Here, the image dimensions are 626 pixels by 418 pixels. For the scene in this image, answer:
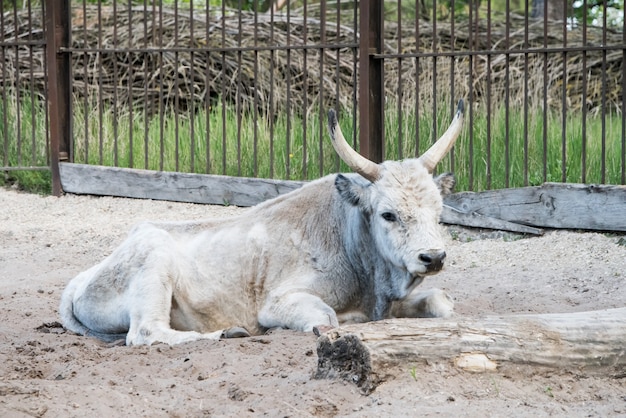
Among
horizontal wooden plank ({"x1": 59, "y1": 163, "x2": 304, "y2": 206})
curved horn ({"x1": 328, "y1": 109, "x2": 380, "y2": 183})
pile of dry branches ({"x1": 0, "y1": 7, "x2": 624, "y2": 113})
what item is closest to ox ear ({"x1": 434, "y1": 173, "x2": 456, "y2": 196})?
curved horn ({"x1": 328, "y1": 109, "x2": 380, "y2": 183})

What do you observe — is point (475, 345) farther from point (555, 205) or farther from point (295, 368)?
point (555, 205)

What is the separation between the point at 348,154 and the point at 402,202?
0.41m

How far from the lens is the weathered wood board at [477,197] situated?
8.29m

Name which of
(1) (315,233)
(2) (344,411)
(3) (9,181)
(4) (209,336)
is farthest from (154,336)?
(3) (9,181)

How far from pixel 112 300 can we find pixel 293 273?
1111mm

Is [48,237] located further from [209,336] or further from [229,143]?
[209,336]

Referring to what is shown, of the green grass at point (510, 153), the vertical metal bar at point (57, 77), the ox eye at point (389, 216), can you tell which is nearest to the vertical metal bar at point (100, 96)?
the vertical metal bar at point (57, 77)

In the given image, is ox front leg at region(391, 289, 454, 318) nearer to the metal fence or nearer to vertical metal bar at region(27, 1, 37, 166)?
the metal fence

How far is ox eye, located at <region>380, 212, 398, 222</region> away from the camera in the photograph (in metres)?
5.53

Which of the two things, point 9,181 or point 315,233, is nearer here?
point 315,233

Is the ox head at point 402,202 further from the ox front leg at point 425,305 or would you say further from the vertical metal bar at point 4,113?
the vertical metal bar at point 4,113

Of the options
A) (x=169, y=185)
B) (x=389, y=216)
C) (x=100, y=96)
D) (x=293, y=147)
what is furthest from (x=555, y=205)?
(x=100, y=96)

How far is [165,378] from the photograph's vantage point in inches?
187

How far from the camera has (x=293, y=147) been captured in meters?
11.1
